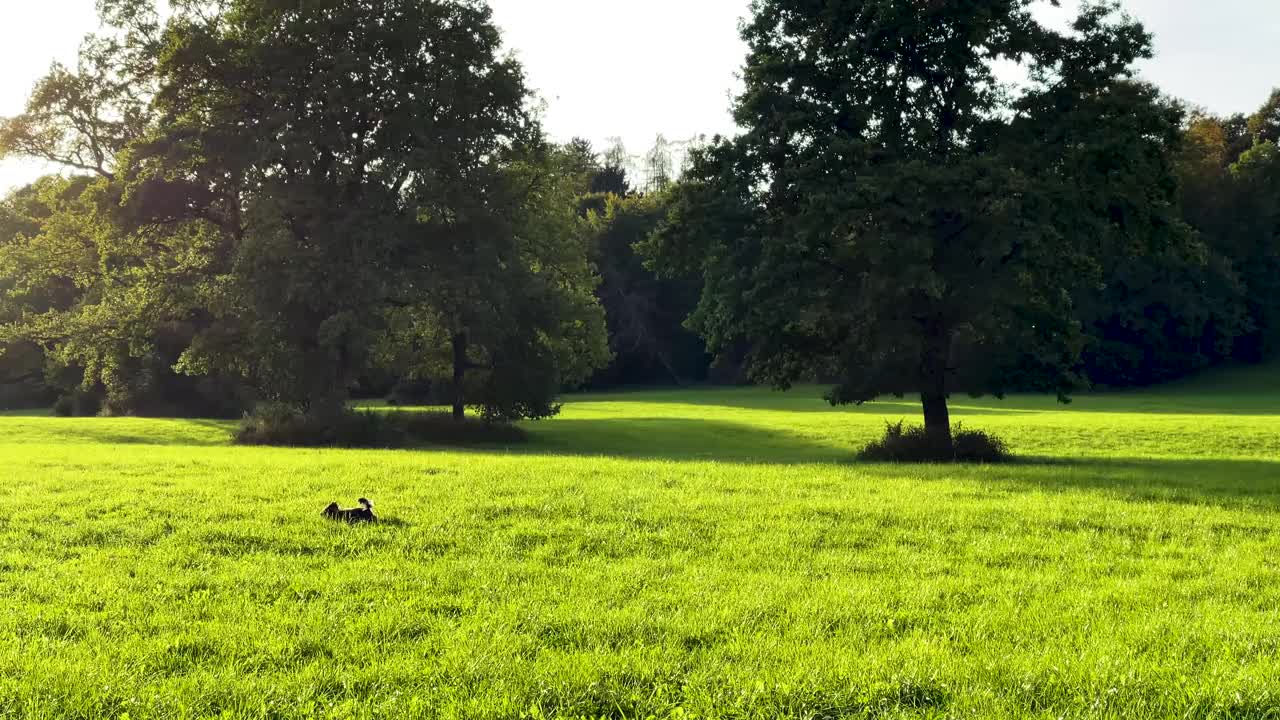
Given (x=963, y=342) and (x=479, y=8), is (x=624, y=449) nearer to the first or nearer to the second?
(x=963, y=342)

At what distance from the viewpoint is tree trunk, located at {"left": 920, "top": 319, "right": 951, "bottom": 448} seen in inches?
1004

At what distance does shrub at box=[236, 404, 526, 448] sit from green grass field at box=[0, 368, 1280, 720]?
1639cm

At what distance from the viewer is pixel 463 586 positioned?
28.0 ft

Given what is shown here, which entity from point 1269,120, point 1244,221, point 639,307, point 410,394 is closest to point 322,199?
point 410,394

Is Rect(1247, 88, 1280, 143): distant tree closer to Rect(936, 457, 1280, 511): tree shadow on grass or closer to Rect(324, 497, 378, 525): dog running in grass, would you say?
Rect(936, 457, 1280, 511): tree shadow on grass

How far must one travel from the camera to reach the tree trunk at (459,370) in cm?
3991

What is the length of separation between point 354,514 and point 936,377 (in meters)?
18.3

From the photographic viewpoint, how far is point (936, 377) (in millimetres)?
25656

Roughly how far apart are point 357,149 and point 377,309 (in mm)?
6297

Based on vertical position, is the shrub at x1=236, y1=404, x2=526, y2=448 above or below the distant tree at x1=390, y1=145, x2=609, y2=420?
below

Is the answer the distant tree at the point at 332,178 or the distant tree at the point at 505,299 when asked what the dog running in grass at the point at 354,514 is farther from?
the distant tree at the point at 505,299

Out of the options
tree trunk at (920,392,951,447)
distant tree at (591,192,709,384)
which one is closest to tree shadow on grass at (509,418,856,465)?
tree trunk at (920,392,951,447)

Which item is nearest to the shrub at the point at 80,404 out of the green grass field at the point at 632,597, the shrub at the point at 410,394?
the shrub at the point at 410,394


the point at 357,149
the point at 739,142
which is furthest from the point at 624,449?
the point at 357,149
